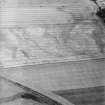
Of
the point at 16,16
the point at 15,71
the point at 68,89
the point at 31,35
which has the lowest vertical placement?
the point at 68,89

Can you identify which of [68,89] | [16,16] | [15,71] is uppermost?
[16,16]

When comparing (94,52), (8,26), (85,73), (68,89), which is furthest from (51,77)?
(8,26)

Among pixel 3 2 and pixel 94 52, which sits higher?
pixel 3 2

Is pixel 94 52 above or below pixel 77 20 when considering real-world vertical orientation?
below

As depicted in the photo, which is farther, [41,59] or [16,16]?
[16,16]

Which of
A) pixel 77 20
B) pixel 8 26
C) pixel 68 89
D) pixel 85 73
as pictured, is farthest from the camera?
pixel 77 20

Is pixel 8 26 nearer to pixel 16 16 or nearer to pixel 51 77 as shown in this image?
pixel 16 16

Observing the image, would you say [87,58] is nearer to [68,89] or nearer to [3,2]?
[68,89]

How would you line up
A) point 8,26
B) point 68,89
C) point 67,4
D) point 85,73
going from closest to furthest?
point 68,89 → point 85,73 → point 8,26 → point 67,4

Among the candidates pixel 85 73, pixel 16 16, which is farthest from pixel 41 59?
pixel 16 16
